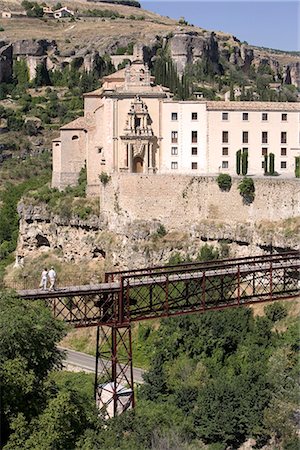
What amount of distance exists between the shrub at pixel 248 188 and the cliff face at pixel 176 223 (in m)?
0.29

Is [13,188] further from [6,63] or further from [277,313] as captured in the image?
[6,63]

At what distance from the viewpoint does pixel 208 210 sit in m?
42.3

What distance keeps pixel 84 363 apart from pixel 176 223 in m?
9.06

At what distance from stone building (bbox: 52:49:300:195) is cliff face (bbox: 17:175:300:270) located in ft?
6.61

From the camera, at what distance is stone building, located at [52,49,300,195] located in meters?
45.1

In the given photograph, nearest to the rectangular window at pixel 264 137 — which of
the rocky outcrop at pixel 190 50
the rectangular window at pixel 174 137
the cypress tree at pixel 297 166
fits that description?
the cypress tree at pixel 297 166

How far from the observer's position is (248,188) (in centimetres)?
4075

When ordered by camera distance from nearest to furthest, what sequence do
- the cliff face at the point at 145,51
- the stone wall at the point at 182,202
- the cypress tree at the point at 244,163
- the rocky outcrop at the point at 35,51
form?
the stone wall at the point at 182,202
the cypress tree at the point at 244,163
the cliff face at the point at 145,51
the rocky outcrop at the point at 35,51

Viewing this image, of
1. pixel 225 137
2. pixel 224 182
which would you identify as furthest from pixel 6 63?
pixel 224 182

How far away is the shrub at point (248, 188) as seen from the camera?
1606 inches

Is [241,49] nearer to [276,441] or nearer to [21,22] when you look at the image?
[21,22]

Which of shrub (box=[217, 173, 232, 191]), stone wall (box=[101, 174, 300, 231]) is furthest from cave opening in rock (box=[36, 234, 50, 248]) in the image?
shrub (box=[217, 173, 232, 191])

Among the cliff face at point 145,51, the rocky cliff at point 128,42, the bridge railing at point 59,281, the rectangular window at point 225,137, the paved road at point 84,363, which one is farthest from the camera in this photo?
the rocky cliff at point 128,42

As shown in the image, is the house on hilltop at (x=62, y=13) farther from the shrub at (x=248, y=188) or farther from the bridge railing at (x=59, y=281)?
the shrub at (x=248, y=188)
